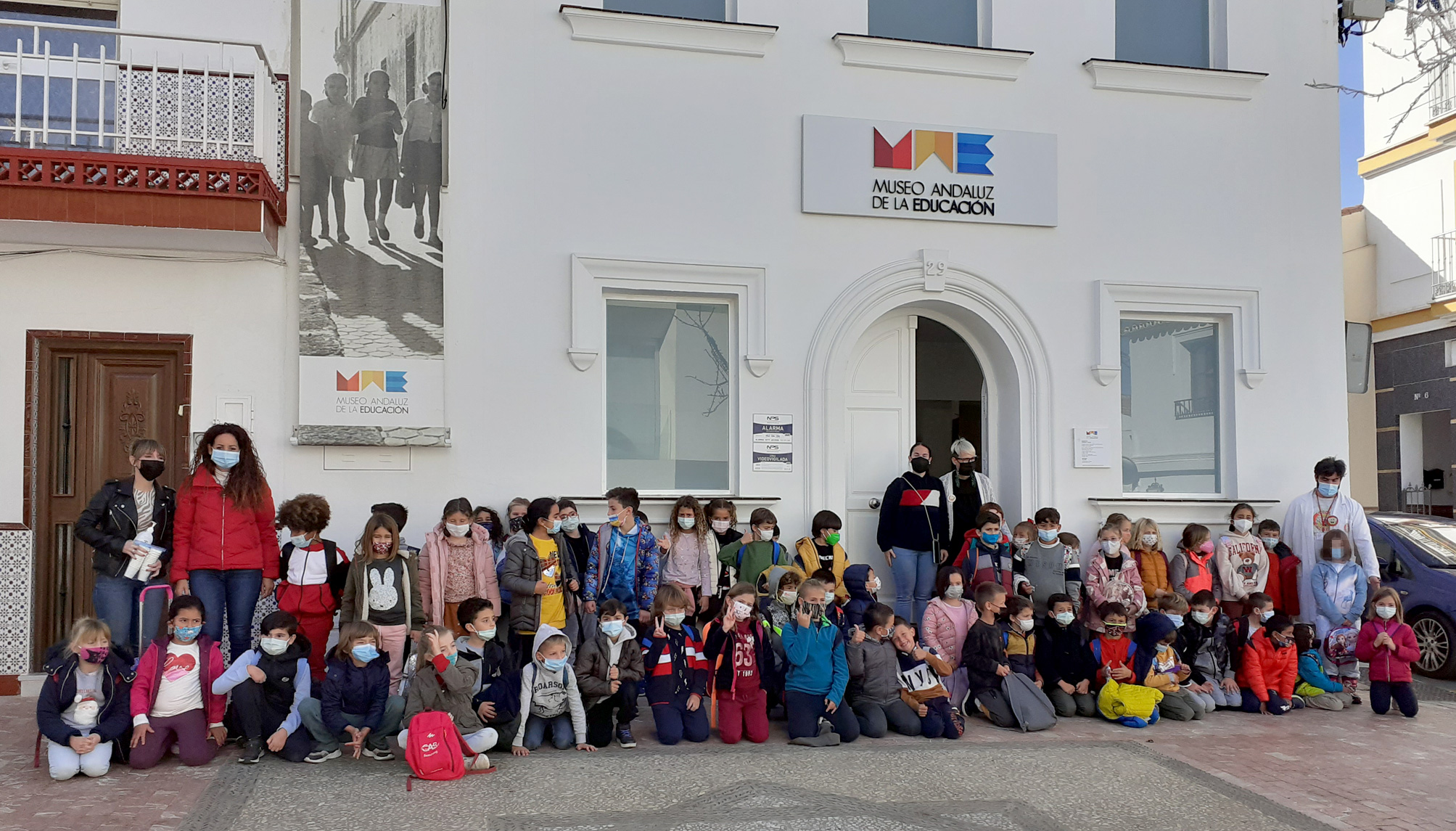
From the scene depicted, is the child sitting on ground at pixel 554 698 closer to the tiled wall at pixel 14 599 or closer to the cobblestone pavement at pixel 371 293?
the cobblestone pavement at pixel 371 293

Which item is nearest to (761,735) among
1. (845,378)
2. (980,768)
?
(980,768)

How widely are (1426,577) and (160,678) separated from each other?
10.1m

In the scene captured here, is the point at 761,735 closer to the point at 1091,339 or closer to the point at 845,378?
the point at 845,378

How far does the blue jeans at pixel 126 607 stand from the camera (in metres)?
7.05

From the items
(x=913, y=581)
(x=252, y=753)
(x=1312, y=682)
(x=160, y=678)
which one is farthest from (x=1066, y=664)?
(x=160, y=678)

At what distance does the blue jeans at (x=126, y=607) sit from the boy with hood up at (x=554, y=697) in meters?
2.37

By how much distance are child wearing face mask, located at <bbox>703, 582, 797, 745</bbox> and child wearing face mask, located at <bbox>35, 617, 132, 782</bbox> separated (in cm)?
344

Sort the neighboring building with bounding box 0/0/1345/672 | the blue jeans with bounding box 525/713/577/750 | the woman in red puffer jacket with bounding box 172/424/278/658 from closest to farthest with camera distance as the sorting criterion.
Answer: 1. the blue jeans with bounding box 525/713/577/750
2. the woman in red puffer jacket with bounding box 172/424/278/658
3. the neighboring building with bounding box 0/0/1345/672

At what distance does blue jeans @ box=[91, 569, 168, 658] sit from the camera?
705 centimetres

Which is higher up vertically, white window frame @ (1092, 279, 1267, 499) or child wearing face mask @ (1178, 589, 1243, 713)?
white window frame @ (1092, 279, 1267, 499)

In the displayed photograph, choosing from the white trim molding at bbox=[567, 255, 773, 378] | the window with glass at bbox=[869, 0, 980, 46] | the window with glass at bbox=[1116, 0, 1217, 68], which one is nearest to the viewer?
the white trim molding at bbox=[567, 255, 773, 378]

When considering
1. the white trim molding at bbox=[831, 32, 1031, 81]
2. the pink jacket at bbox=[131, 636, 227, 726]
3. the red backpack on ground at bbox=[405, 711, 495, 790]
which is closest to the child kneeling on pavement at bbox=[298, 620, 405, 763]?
the red backpack on ground at bbox=[405, 711, 495, 790]

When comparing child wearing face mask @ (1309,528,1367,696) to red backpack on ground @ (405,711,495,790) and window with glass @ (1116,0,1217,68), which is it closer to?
window with glass @ (1116,0,1217,68)

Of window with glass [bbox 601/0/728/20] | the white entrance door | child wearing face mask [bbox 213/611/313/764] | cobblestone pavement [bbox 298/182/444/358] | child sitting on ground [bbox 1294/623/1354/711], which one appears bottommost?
Result: child sitting on ground [bbox 1294/623/1354/711]
